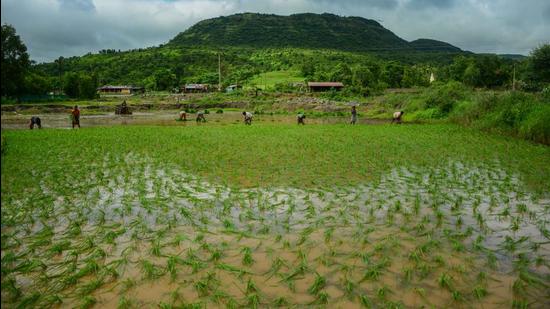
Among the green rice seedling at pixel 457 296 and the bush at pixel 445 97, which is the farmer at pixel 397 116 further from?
the green rice seedling at pixel 457 296

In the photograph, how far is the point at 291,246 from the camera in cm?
587

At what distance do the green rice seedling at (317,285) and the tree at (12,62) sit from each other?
355 centimetres

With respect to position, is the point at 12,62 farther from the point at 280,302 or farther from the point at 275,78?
the point at 275,78

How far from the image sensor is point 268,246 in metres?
5.88

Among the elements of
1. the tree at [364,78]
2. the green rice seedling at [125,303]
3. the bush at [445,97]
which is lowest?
the green rice seedling at [125,303]

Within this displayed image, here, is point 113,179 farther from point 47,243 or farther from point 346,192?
point 346,192

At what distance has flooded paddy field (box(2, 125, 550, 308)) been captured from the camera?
14.7 feet

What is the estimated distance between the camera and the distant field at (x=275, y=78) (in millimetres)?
94762

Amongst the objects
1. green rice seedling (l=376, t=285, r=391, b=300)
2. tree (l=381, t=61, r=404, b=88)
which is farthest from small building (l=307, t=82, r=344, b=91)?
green rice seedling (l=376, t=285, r=391, b=300)

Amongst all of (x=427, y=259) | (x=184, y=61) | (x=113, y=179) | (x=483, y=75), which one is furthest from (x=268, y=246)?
(x=184, y=61)

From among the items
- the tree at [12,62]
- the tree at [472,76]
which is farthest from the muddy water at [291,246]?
the tree at [472,76]

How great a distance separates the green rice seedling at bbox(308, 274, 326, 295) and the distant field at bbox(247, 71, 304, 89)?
290ft

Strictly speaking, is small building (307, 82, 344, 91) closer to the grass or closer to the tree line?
the tree line

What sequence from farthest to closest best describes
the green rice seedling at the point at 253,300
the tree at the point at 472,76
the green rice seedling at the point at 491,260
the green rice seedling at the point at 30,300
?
the tree at the point at 472,76 → the green rice seedling at the point at 491,260 → the green rice seedling at the point at 253,300 → the green rice seedling at the point at 30,300
